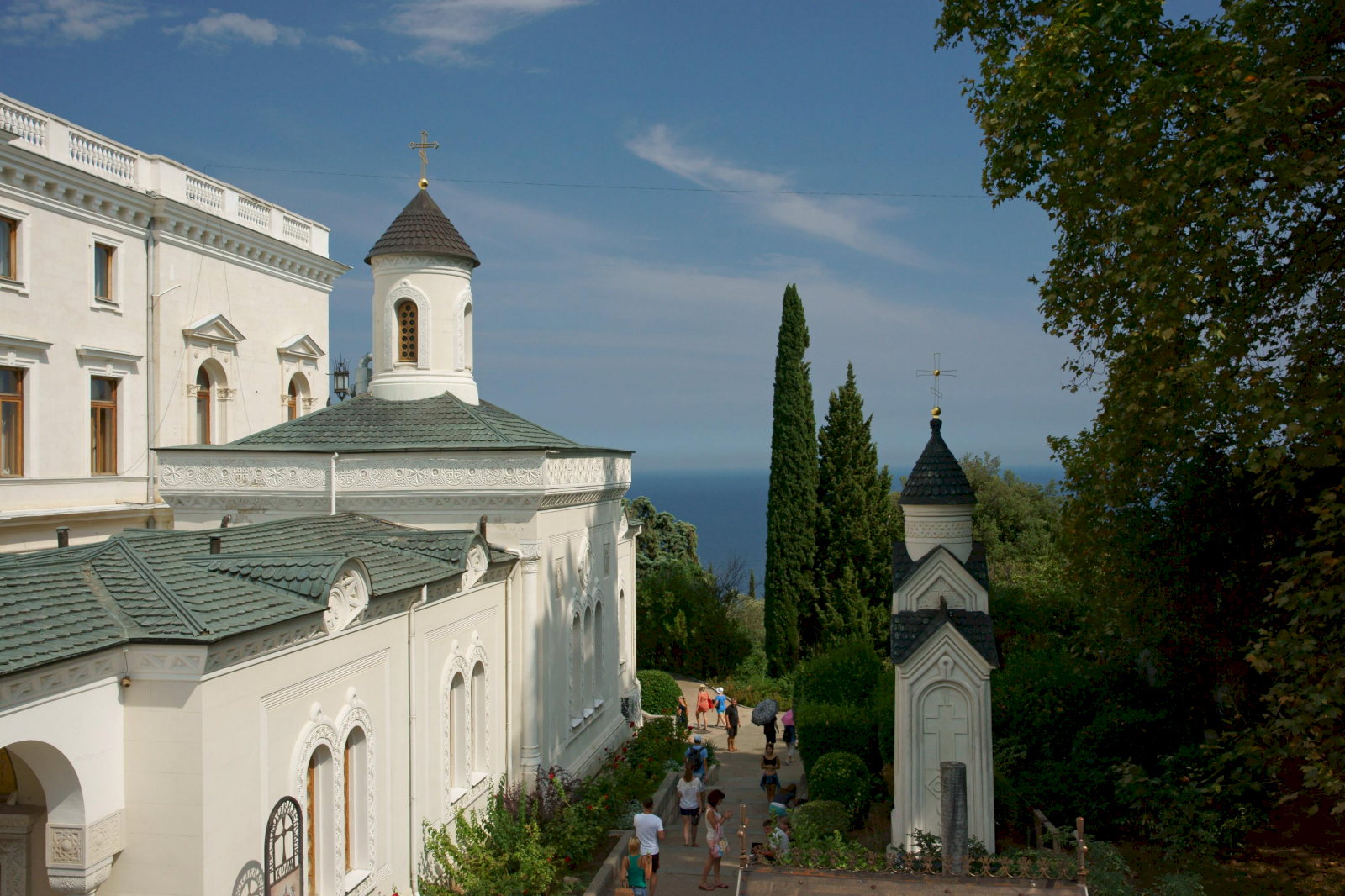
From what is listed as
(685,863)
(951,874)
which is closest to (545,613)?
(685,863)

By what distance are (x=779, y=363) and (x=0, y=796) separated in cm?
2776

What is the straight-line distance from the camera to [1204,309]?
1160 cm

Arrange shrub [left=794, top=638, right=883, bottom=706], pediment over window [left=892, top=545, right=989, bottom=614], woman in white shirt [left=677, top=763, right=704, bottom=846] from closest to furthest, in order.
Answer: pediment over window [left=892, top=545, right=989, bottom=614], woman in white shirt [left=677, top=763, right=704, bottom=846], shrub [left=794, top=638, right=883, bottom=706]

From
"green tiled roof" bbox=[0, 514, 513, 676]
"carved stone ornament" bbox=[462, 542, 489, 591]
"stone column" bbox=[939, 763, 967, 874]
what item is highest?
"green tiled roof" bbox=[0, 514, 513, 676]

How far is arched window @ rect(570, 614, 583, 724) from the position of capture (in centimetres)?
1833

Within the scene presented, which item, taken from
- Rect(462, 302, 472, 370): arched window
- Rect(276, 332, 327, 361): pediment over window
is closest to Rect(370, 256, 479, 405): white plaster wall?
Rect(462, 302, 472, 370): arched window

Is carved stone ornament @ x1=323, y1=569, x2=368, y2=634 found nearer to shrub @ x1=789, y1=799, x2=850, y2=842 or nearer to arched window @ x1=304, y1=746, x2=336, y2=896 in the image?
arched window @ x1=304, y1=746, x2=336, y2=896

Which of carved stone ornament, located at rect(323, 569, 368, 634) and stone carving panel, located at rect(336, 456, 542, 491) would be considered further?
stone carving panel, located at rect(336, 456, 542, 491)

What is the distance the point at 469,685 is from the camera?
13.9 meters

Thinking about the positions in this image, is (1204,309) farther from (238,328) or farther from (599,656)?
(238,328)

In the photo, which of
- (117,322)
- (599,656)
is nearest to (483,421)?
(599,656)

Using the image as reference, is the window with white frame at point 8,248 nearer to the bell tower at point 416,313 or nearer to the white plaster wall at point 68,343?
the white plaster wall at point 68,343

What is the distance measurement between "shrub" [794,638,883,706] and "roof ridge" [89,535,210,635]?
52.4ft

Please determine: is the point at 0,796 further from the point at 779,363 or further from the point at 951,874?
the point at 779,363
